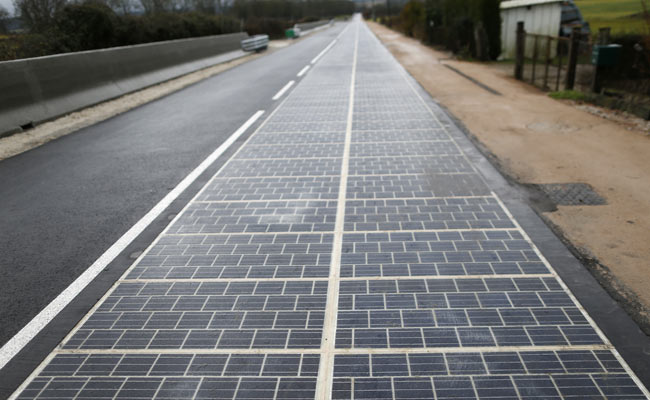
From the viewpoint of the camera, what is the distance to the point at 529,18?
22469 mm

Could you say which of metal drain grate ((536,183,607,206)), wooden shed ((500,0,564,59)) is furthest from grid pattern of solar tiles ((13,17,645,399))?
wooden shed ((500,0,564,59))

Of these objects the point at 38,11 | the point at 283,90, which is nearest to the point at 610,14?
the point at 283,90

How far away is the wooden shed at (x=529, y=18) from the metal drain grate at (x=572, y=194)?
53.2ft

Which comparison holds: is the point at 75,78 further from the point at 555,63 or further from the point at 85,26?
the point at 555,63

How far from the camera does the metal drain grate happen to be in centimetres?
580

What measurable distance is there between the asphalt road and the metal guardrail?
18.7 metres

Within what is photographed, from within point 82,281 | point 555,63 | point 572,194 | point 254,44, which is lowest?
point 555,63

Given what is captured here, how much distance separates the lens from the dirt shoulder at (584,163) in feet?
14.4

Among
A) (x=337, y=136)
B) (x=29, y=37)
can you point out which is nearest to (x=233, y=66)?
(x=29, y=37)

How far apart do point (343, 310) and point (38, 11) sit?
1004 inches

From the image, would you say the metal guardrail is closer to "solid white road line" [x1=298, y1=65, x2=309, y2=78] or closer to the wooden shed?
"solid white road line" [x1=298, y1=65, x2=309, y2=78]

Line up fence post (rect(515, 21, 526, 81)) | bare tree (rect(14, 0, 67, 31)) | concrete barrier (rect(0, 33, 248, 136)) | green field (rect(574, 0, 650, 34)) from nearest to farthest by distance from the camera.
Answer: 1. concrete barrier (rect(0, 33, 248, 136))
2. fence post (rect(515, 21, 526, 81))
3. bare tree (rect(14, 0, 67, 31))
4. green field (rect(574, 0, 650, 34))

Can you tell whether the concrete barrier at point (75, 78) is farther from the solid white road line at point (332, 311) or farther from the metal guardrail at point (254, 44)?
the metal guardrail at point (254, 44)

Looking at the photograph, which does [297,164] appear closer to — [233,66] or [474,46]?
[233,66]
